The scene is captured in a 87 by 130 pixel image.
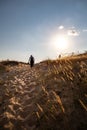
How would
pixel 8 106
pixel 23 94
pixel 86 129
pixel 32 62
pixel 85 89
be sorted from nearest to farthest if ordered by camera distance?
pixel 86 129
pixel 85 89
pixel 8 106
pixel 23 94
pixel 32 62

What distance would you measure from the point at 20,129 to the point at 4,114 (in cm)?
112

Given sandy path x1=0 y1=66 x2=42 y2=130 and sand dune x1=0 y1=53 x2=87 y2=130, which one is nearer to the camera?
sand dune x1=0 y1=53 x2=87 y2=130

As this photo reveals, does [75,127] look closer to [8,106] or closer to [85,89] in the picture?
[85,89]

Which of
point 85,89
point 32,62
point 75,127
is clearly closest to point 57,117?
point 75,127

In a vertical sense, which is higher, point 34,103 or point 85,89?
point 85,89

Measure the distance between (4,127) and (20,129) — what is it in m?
0.50

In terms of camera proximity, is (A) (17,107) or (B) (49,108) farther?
(A) (17,107)

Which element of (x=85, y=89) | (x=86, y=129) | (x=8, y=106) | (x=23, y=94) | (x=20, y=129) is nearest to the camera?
(x=86, y=129)

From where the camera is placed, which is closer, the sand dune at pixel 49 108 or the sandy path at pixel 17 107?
the sand dune at pixel 49 108

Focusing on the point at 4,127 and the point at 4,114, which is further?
the point at 4,114

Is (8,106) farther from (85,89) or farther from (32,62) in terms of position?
(32,62)

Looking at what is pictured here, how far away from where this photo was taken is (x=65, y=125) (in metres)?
4.80

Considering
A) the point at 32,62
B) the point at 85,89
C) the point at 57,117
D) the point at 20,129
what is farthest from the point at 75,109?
the point at 32,62

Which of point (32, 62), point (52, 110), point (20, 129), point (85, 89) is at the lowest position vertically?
point (20, 129)
